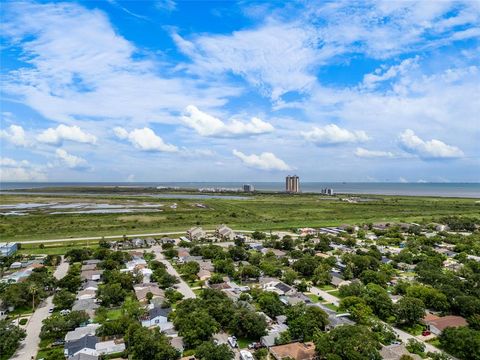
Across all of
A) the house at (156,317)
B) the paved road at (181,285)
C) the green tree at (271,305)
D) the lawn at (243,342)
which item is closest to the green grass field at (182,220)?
the paved road at (181,285)

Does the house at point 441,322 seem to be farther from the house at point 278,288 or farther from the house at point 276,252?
the house at point 276,252

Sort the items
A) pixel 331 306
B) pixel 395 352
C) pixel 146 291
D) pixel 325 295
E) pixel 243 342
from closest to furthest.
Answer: pixel 395 352 < pixel 243 342 < pixel 331 306 < pixel 146 291 < pixel 325 295

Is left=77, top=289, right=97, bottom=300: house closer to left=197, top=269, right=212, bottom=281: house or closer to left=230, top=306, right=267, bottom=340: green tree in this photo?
left=197, top=269, right=212, bottom=281: house

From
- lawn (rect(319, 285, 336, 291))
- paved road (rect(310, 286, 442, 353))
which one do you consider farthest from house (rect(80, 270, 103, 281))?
lawn (rect(319, 285, 336, 291))

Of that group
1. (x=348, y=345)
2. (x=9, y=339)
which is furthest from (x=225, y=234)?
(x=348, y=345)

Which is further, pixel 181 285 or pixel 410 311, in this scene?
pixel 181 285

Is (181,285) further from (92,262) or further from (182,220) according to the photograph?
(182,220)
